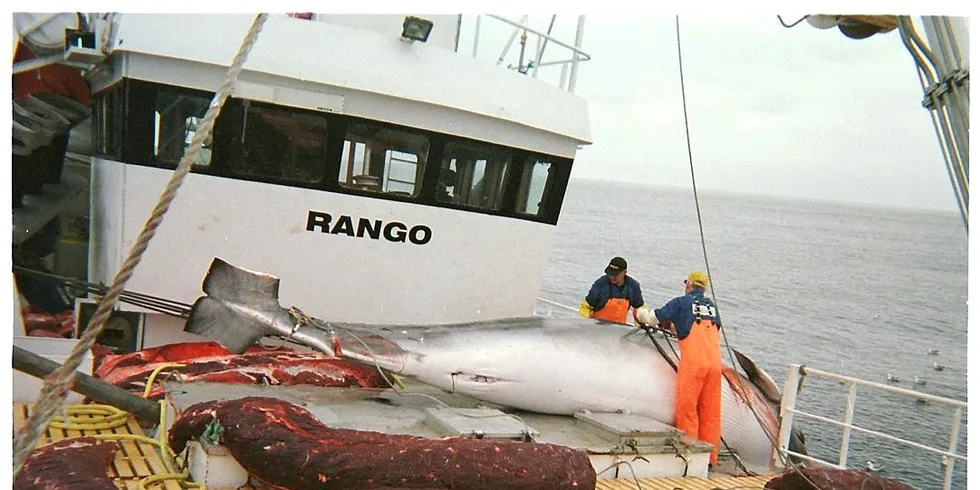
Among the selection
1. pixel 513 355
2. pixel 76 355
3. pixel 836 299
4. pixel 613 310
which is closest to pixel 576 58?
pixel 613 310

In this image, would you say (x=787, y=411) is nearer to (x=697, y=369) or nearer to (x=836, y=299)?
(x=697, y=369)

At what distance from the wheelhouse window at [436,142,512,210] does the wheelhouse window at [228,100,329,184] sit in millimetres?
1057

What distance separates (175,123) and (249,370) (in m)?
2.01

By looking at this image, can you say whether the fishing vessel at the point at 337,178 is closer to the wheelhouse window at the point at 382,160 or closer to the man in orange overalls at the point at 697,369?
the wheelhouse window at the point at 382,160

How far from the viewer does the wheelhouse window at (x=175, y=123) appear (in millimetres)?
6363

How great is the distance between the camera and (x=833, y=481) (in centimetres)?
495

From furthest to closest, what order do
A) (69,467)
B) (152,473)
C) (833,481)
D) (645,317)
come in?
(645,317), (833,481), (152,473), (69,467)

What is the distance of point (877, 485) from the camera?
4.92 m

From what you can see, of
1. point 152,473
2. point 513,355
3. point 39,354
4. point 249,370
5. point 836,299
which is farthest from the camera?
point 836,299

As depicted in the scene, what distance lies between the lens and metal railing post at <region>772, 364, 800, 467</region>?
6.66 metres

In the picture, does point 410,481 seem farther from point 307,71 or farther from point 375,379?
point 307,71

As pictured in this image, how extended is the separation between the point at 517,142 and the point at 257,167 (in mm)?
2221

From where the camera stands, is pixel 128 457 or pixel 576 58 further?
pixel 576 58

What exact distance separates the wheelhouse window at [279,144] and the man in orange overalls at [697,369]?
3033mm
